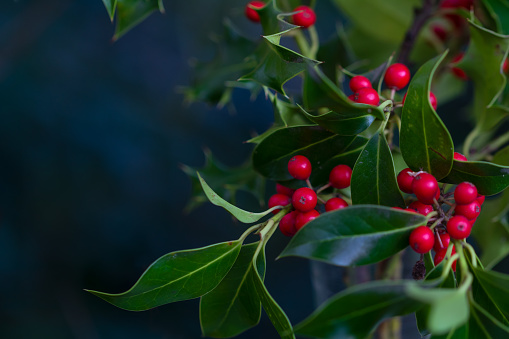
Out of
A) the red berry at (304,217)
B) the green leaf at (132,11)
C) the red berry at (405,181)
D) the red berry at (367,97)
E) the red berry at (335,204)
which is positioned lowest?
the red berry at (335,204)

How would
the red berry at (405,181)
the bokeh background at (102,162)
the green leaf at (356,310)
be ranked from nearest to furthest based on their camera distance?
1. the green leaf at (356,310)
2. the red berry at (405,181)
3. the bokeh background at (102,162)

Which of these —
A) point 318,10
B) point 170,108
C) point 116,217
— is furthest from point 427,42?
point 116,217

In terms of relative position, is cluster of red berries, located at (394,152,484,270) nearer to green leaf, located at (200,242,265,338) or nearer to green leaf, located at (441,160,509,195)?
green leaf, located at (441,160,509,195)

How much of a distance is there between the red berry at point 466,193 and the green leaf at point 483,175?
1 cm

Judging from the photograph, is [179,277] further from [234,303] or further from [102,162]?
[102,162]

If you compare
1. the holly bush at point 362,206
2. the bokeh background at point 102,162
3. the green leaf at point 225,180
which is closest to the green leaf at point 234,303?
the holly bush at point 362,206

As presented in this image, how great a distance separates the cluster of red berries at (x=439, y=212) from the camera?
0.32 metres

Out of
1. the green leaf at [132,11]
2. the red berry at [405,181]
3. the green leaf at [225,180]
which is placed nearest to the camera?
the red berry at [405,181]

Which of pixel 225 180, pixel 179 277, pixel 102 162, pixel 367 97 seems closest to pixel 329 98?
pixel 367 97

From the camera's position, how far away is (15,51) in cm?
98

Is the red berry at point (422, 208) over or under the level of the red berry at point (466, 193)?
under

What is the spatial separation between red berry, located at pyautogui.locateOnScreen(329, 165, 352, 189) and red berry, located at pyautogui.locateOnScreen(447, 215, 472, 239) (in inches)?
3.5

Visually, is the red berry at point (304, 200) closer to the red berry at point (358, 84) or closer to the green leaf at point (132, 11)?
the red berry at point (358, 84)

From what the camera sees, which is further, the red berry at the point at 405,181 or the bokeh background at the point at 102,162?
the bokeh background at the point at 102,162
